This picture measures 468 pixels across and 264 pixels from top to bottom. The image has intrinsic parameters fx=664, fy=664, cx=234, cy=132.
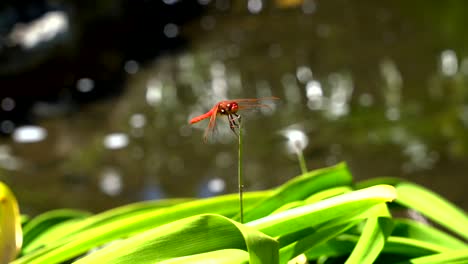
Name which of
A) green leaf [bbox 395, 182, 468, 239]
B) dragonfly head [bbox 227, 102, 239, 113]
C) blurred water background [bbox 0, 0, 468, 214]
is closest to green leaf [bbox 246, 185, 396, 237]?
dragonfly head [bbox 227, 102, 239, 113]

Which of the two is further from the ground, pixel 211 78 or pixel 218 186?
pixel 211 78

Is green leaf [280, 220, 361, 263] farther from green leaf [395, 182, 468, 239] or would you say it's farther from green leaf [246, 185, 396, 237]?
green leaf [395, 182, 468, 239]

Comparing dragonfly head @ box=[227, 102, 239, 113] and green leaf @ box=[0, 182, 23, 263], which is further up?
dragonfly head @ box=[227, 102, 239, 113]

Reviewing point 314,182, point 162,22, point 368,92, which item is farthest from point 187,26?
point 314,182

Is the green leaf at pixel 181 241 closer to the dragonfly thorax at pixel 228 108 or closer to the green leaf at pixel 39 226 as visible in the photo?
the dragonfly thorax at pixel 228 108

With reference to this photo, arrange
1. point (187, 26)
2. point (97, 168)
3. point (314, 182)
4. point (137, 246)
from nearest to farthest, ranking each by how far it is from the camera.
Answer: point (137, 246) → point (314, 182) → point (97, 168) → point (187, 26)

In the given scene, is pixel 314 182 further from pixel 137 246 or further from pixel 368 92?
pixel 368 92

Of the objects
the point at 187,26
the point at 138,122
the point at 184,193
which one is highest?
the point at 187,26
